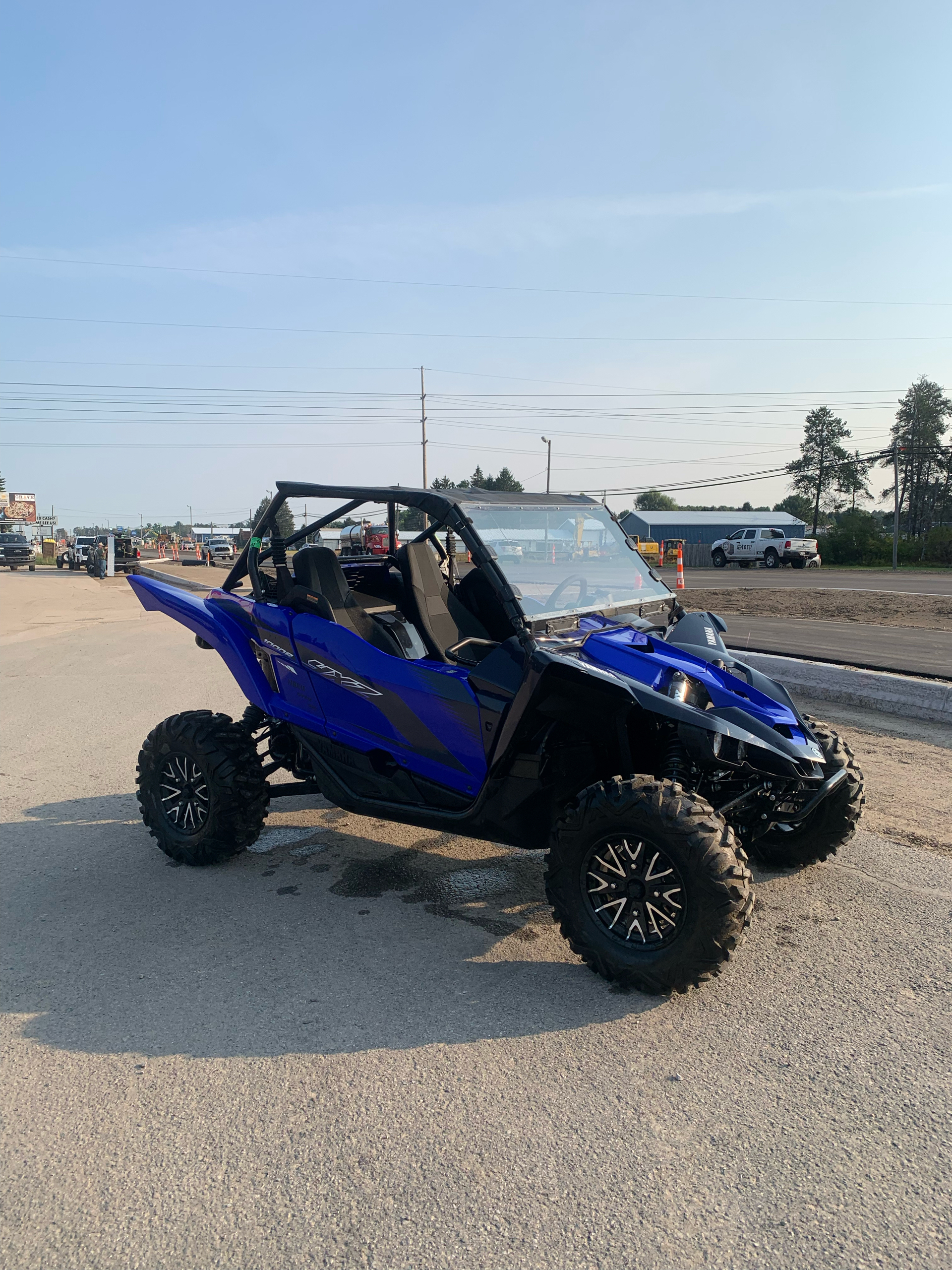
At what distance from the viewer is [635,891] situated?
3.29m

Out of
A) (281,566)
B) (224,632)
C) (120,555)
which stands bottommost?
(224,632)

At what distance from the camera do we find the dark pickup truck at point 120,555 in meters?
37.0

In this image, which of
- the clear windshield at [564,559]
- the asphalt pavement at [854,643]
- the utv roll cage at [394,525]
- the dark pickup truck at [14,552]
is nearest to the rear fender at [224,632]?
the utv roll cage at [394,525]

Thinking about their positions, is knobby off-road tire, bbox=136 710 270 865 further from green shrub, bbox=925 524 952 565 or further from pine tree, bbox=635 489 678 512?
pine tree, bbox=635 489 678 512

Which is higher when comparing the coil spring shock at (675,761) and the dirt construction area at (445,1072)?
the coil spring shock at (675,761)

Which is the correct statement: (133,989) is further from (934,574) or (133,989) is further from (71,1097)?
(934,574)

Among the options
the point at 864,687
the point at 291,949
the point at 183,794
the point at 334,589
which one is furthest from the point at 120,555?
the point at 291,949

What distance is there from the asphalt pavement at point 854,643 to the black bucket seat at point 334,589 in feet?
21.1

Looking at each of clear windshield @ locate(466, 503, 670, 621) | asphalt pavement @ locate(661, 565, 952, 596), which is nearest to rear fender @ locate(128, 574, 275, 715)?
clear windshield @ locate(466, 503, 670, 621)

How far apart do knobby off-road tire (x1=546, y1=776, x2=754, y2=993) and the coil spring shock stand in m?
0.32

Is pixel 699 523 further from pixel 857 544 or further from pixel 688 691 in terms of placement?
pixel 688 691

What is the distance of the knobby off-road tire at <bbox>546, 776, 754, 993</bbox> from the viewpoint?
10.2 feet

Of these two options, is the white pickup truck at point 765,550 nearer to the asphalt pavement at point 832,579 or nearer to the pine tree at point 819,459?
the asphalt pavement at point 832,579

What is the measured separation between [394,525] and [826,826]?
2.87m
